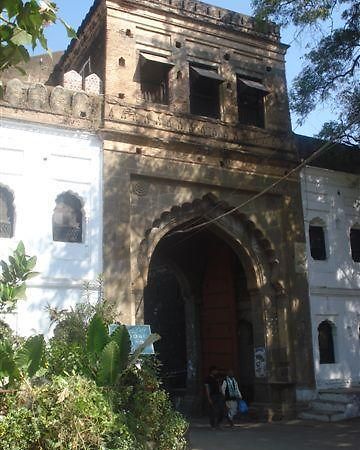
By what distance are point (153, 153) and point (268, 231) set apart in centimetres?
366

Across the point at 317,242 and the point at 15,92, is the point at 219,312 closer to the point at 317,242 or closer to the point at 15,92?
the point at 317,242

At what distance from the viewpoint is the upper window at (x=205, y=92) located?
557 inches

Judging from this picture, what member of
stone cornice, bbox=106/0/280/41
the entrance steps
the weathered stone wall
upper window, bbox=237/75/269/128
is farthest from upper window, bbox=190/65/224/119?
the entrance steps

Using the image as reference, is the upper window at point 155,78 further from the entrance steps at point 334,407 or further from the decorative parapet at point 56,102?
the entrance steps at point 334,407

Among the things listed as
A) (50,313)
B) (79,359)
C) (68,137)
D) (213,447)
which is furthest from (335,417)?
→ (68,137)

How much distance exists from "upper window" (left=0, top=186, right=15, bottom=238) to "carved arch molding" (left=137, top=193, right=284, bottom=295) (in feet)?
12.0

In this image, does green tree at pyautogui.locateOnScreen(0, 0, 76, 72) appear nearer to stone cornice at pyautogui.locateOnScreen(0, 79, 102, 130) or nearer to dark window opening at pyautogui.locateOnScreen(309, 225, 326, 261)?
stone cornice at pyautogui.locateOnScreen(0, 79, 102, 130)

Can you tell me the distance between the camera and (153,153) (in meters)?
12.9

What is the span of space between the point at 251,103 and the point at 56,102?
572 centimetres

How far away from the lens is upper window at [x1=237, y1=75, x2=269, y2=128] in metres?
14.9

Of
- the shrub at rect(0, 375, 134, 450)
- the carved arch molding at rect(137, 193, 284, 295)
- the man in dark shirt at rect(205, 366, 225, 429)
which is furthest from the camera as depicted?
the carved arch molding at rect(137, 193, 284, 295)

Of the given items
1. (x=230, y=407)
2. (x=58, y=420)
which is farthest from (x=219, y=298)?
(x=58, y=420)

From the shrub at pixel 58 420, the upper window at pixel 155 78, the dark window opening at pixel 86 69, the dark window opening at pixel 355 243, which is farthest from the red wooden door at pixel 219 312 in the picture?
the shrub at pixel 58 420

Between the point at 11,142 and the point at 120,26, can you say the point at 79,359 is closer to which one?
the point at 11,142
